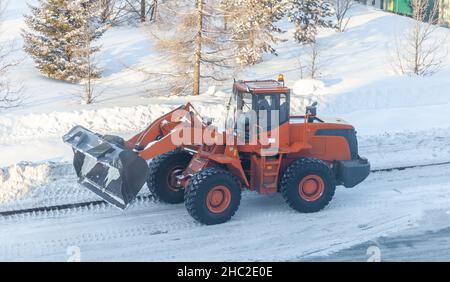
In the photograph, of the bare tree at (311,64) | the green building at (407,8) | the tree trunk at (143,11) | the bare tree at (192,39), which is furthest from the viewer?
the green building at (407,8)

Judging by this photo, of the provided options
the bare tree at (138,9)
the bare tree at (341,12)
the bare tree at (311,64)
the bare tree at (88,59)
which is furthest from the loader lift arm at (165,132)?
the bare tree at (341,12)

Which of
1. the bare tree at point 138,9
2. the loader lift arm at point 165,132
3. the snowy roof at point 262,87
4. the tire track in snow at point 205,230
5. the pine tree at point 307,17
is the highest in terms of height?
the bare tree at point 138,9

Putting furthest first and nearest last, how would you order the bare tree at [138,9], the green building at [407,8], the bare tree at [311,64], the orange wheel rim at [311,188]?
1. the green building at [407,8]
2. the bare tree at [138,9]
3. the bare tree at [311,64]
4. the orange wheel rim at [311,188]

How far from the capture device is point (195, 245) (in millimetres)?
10555

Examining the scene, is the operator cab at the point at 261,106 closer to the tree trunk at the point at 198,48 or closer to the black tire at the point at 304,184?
the black tire at the point at 304,184

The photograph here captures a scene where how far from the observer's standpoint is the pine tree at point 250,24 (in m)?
23.6

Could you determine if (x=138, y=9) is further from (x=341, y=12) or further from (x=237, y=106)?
(x=237, y=106)

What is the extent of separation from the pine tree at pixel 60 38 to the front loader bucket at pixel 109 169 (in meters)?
15.2

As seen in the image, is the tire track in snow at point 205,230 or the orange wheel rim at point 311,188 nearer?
the tire track in snow at point 205,230

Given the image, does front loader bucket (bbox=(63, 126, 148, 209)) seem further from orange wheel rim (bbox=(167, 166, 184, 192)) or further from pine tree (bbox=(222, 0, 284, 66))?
pine tree (bbox=(222, 0, 284, 66))

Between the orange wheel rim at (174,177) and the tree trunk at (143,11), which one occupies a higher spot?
the tree trunk at (143,11)

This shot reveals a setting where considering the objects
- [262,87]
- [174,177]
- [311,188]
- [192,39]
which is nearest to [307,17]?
[192,39]

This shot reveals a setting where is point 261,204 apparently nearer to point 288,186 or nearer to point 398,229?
point 288,186

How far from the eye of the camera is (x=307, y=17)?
33.7 meters
